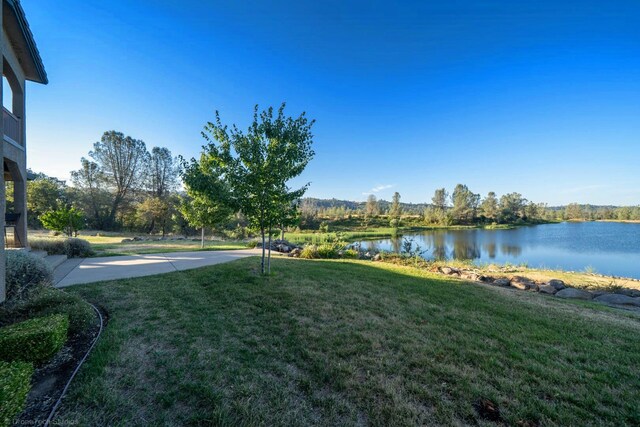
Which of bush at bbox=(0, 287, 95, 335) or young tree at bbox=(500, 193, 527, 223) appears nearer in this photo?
bush at bbox=(0, 287, 95, 335)

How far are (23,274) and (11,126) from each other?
15.6 feet

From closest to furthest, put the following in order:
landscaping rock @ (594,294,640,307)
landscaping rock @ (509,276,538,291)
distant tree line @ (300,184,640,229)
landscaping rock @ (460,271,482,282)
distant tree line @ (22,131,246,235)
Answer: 1. landscaping rock @ (594,294,640,307)
2. landscaping rock @ (509,276,538,291)
3. landscaping rock @ (460,271,482,282)
4. distant tree line @ (22,131,246,235)
5. distant tree line @ (300,184,640,229)

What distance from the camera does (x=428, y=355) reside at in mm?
3051

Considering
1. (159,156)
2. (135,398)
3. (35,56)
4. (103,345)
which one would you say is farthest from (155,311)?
(159,156)

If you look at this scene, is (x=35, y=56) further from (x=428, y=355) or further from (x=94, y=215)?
(x=94, y=215)

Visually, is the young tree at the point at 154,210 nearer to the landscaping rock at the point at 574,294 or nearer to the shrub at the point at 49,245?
the shrub at the point at 49,245

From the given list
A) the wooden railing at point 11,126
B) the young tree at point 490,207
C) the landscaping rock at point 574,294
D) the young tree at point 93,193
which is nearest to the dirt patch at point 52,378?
the wooden railing at point 11,126

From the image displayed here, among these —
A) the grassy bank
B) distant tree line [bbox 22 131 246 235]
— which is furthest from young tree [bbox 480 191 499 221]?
distant tree line [bbox 22 131 246 235]

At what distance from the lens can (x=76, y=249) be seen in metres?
9.27

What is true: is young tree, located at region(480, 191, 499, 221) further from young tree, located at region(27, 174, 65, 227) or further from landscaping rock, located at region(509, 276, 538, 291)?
young tree, located at region(27, 174, 65, 227)

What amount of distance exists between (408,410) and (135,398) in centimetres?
241

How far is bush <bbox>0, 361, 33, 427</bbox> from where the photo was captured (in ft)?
5.18

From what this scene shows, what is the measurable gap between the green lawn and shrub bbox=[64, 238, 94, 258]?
5939 millimetres

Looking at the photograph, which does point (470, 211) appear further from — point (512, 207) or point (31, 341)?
point (31, 341)
